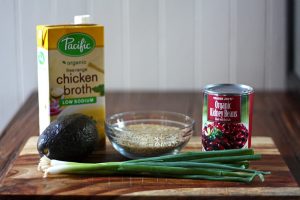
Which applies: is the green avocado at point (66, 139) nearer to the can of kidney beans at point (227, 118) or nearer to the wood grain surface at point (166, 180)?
the wood grain surface at point (166, 180)

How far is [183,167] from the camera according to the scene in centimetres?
113

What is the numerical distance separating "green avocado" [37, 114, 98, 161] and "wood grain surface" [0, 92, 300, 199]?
0.06 meters

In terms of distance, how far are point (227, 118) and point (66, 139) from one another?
32 centimetres

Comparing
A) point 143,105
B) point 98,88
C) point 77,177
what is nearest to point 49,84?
point 98,88

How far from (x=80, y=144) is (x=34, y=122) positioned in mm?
532

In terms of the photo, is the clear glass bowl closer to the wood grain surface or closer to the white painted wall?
the wood grain surface

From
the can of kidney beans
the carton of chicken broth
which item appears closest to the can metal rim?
the can of kidney beans

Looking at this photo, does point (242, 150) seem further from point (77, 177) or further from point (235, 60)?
point (235, 60)

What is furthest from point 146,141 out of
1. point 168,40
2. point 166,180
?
point 168,40

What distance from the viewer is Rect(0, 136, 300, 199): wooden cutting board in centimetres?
105

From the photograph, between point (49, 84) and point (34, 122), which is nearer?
point (49, 84)

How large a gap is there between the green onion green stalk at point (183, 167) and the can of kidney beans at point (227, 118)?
0.05 m

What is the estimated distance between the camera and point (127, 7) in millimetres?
2074

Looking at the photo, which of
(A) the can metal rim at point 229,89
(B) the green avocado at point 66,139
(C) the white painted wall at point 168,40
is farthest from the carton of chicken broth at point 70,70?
(C) the white painted wall at point 168,40
